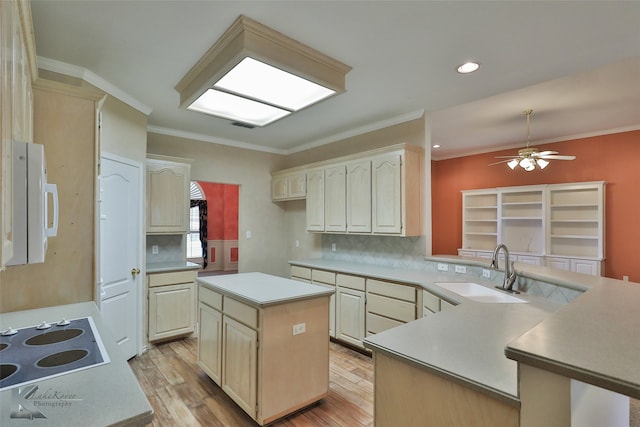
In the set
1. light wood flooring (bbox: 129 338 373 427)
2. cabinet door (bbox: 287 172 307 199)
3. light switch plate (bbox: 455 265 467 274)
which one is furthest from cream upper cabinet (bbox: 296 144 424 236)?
light wood flooring (bbox: 129 338 373 427)

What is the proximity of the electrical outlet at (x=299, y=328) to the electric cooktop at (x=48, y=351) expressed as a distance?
1226 mm

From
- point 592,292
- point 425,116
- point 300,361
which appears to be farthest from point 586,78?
point 300,361

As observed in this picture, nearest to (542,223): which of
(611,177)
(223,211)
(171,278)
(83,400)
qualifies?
(611,177)

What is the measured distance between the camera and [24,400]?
2.89ft

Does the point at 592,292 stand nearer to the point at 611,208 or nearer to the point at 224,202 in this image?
the point at 611,208

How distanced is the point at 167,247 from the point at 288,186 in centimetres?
194

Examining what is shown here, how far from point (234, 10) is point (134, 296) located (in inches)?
116

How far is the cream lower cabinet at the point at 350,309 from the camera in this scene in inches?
137

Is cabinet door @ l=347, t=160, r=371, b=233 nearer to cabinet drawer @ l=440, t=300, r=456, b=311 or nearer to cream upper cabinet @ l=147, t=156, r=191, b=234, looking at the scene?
cabinet drawer @ l=440, t=300, r=456, b=311

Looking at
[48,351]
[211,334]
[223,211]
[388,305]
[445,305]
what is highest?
[223,211]

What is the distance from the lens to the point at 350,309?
3.61 m

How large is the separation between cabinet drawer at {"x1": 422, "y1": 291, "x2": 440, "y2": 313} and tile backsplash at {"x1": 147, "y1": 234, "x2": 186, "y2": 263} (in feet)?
10.3

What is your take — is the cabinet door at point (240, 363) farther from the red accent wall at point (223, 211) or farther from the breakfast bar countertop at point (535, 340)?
the red accent wall at point (223, 211)

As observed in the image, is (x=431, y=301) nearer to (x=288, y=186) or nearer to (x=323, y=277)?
(x=323, y=277)
